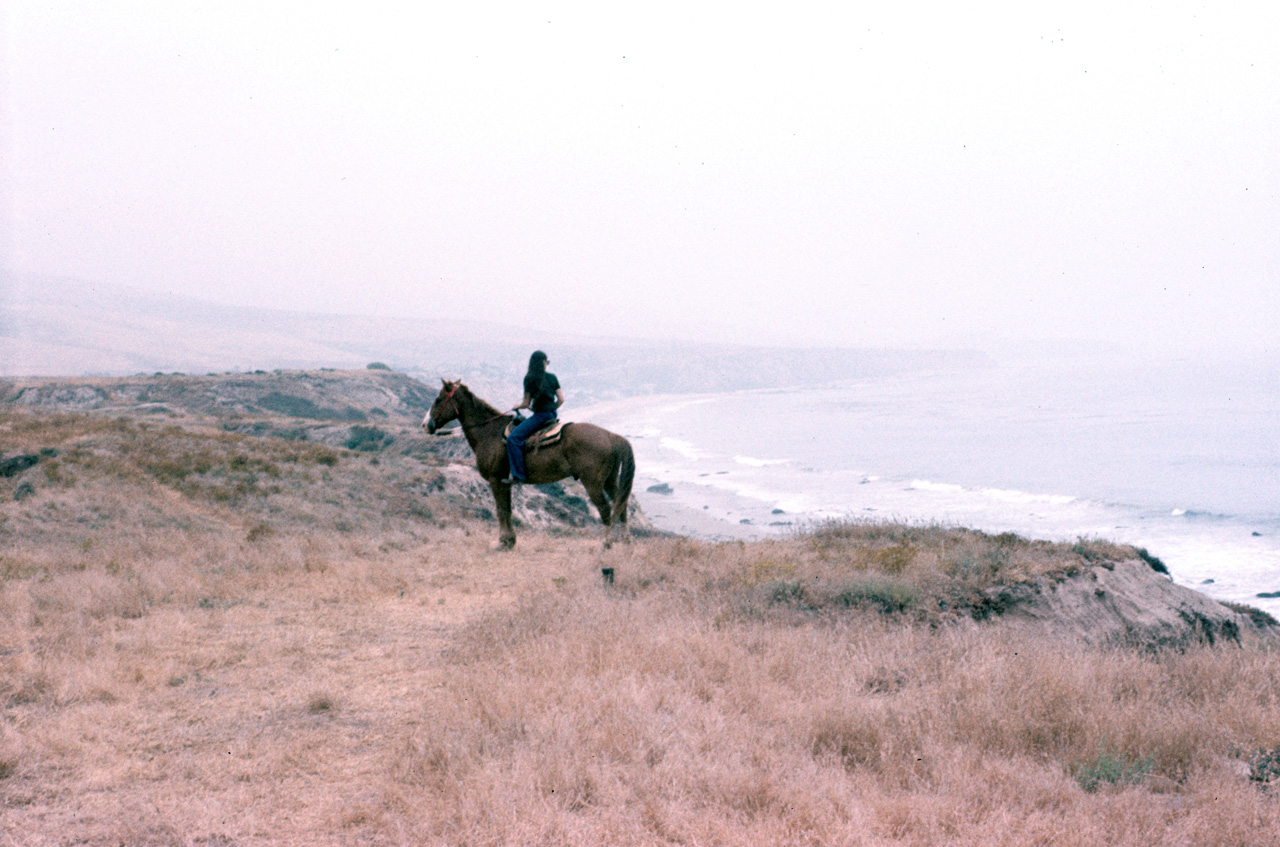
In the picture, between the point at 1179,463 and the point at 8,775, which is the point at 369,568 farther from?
the point at 1179,463

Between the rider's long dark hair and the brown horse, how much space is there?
4.17 feet

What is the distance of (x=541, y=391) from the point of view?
41.1ft

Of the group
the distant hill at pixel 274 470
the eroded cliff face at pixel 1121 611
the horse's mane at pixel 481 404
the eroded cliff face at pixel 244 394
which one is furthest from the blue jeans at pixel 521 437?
the eroded cliff face at pixel 244 394

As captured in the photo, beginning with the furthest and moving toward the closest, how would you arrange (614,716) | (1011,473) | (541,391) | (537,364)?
(1011,473), (541,391), (537,364), (614,716)

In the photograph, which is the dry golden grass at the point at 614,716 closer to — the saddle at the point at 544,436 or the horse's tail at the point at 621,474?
the horse's tail at the point at 621,474

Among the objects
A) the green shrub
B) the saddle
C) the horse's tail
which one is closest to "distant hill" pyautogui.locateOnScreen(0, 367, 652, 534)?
the saddle

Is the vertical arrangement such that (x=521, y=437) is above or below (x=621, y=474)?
above

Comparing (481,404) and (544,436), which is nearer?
(544,436)

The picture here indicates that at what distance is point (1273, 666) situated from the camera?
270 inches

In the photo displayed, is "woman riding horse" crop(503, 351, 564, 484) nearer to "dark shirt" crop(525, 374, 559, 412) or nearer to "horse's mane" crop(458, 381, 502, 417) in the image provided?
"dark shirt" crop(525, 374, 559, 412)

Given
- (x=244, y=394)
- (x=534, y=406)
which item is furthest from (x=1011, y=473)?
(x=244, y=394)

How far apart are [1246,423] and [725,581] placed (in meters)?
108

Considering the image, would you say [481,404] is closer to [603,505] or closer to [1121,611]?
[603,505]

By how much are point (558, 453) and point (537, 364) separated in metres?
1.82
